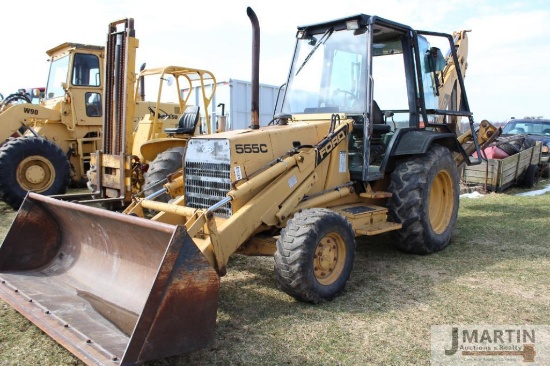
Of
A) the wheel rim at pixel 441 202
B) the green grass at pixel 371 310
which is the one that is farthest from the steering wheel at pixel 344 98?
the green grass at pixel 371 310

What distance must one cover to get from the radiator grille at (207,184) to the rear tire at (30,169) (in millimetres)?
5408

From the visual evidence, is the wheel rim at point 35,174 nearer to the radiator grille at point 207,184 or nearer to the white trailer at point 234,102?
the radiator grille at point 207,184

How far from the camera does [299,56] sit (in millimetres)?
5750

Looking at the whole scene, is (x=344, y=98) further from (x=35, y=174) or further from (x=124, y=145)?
(x=35, y=174)

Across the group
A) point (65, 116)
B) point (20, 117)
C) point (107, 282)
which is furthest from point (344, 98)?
point (20, 117)

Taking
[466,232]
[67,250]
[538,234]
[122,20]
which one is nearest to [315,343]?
[67,250]

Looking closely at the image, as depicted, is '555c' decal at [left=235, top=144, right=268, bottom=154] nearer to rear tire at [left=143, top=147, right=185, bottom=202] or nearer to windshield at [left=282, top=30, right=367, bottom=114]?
windshield at [left=282, top=30, right=367, bottom=114]

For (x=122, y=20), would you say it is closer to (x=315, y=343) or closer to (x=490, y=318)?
(x=315, y=343)

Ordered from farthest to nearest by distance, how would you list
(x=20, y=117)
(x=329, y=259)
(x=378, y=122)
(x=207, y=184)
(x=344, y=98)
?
(x=20, y=117), (x=378, y=122), (x=344, y=98), (x=207, y=184), (x=329, y=259)

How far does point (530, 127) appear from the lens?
1417 cm

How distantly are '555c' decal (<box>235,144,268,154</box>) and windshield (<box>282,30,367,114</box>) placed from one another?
1262 mm

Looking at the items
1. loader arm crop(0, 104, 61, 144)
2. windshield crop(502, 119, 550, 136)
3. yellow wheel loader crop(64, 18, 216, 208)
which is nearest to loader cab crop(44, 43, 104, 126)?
loader arm crop(0, 104, 61, 144)

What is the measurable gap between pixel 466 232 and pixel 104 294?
5.01 meters

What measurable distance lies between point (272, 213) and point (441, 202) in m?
2.79
